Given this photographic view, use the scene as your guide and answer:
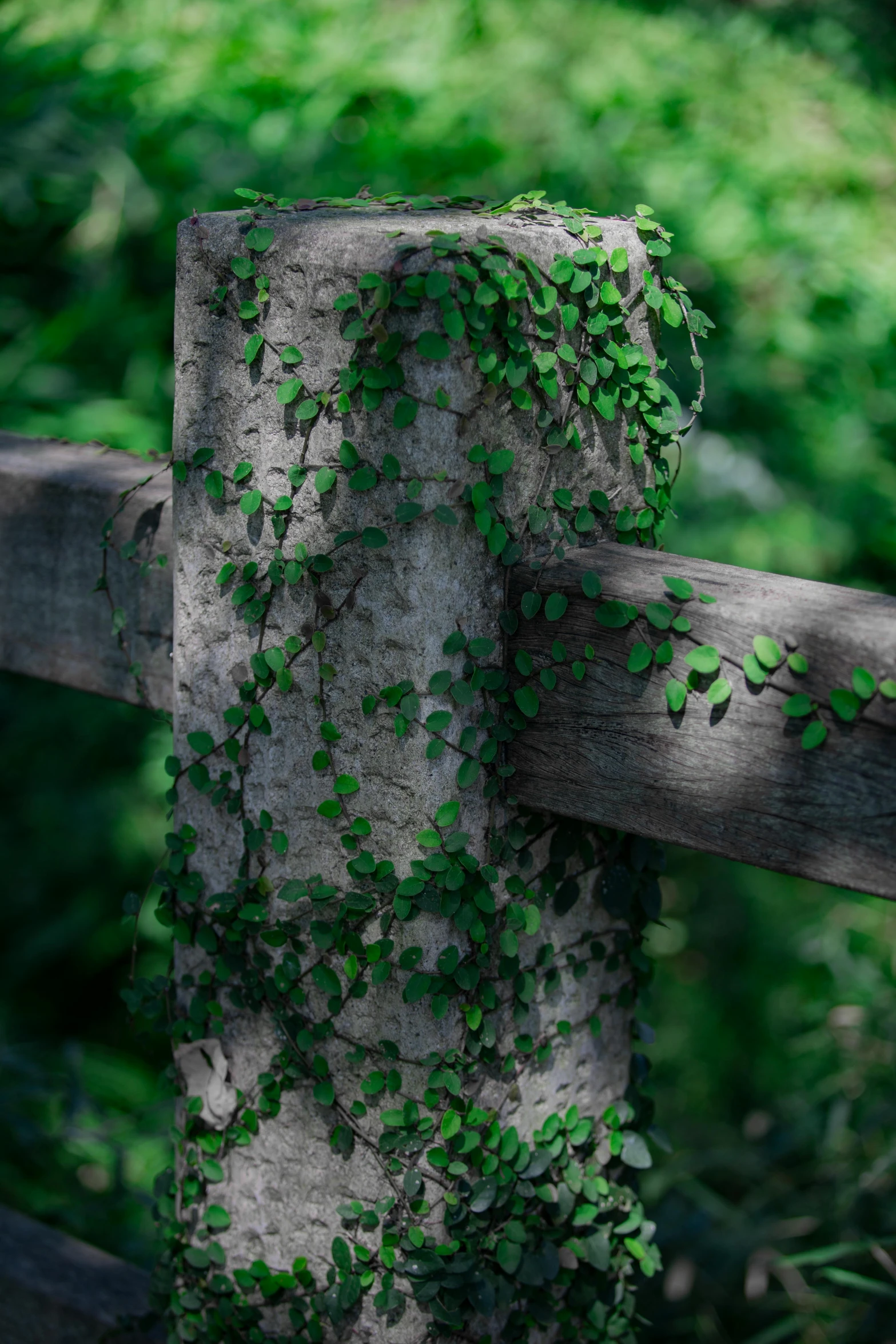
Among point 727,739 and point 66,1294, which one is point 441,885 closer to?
point 727,739

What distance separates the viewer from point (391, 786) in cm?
110

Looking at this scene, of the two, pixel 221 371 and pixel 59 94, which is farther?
pixel 59 94

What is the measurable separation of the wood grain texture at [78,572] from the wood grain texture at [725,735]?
531 millimetres

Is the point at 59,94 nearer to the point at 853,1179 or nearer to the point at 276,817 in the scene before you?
the point at 276,817

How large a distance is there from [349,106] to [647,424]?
2.43m

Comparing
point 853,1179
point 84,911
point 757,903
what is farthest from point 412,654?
point 757,903

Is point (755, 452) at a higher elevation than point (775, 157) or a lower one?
lower

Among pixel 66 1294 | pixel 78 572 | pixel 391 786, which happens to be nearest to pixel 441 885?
pixel 391 786

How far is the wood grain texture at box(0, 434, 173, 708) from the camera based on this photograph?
4.56ft

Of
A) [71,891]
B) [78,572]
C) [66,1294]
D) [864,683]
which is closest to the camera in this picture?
[864,683]

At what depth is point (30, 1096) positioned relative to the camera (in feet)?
9.67

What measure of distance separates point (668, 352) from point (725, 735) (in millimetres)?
2330

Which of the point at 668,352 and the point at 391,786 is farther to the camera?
the point at 668,352

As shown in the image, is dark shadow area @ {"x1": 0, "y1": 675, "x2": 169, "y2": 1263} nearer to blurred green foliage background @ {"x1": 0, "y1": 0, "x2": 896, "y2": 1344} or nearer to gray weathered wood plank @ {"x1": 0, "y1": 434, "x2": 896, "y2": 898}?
blurred green foliage background @ {"x1": 0, "y1": 0, "x2": 896, "y2": 1344}
